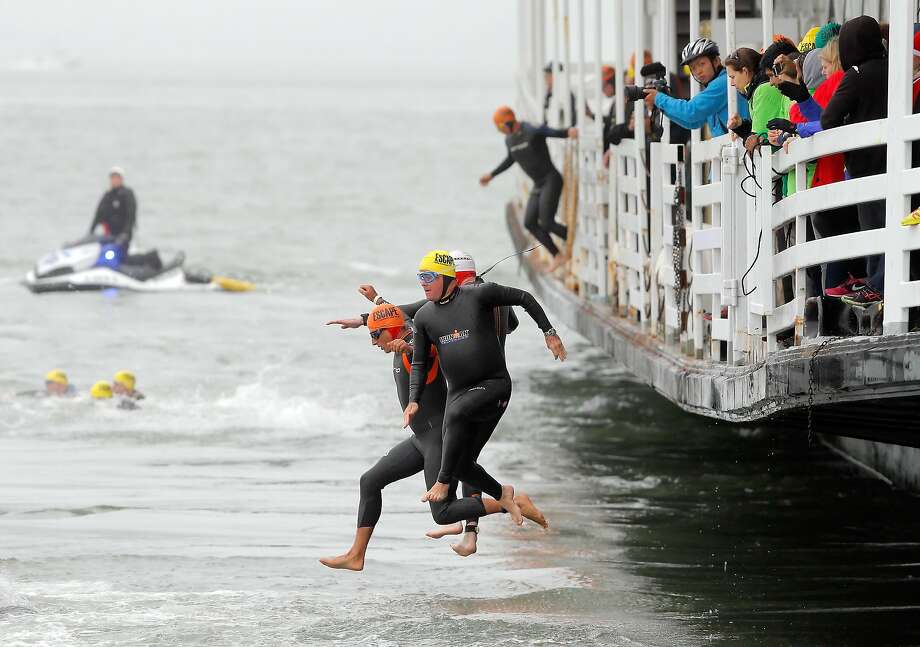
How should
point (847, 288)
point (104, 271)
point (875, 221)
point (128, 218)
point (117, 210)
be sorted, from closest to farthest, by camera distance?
point (875, 221)
point (847, 288)
point (117, 210)
point (128, 218)
point (104, 271)

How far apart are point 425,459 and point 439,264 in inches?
47.9

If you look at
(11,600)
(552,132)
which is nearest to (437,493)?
(11,600)

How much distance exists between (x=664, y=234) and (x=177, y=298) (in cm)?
1744

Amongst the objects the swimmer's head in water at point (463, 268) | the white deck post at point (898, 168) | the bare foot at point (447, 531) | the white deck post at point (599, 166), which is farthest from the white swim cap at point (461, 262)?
the white deck post at point (599, 166)

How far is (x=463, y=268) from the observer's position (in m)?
9.59

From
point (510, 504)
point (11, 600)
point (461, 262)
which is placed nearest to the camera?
point (11, 600)

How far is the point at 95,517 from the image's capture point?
11.8 metres

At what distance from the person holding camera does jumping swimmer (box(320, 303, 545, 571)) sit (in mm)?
2031

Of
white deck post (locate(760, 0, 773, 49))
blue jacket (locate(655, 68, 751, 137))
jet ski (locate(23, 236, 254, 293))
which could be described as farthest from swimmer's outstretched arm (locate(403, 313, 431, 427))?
jet ski (locate(23, 236, 254, 293))

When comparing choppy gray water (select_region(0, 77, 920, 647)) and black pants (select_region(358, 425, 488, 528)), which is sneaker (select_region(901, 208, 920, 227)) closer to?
choppy gray water (select_region(0, 77, 920, 647))

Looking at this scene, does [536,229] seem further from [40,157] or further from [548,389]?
[40,157]

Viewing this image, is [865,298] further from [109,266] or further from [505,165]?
[109,266]

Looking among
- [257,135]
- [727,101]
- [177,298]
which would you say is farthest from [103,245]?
[257,135]

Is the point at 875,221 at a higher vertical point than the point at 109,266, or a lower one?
higher
